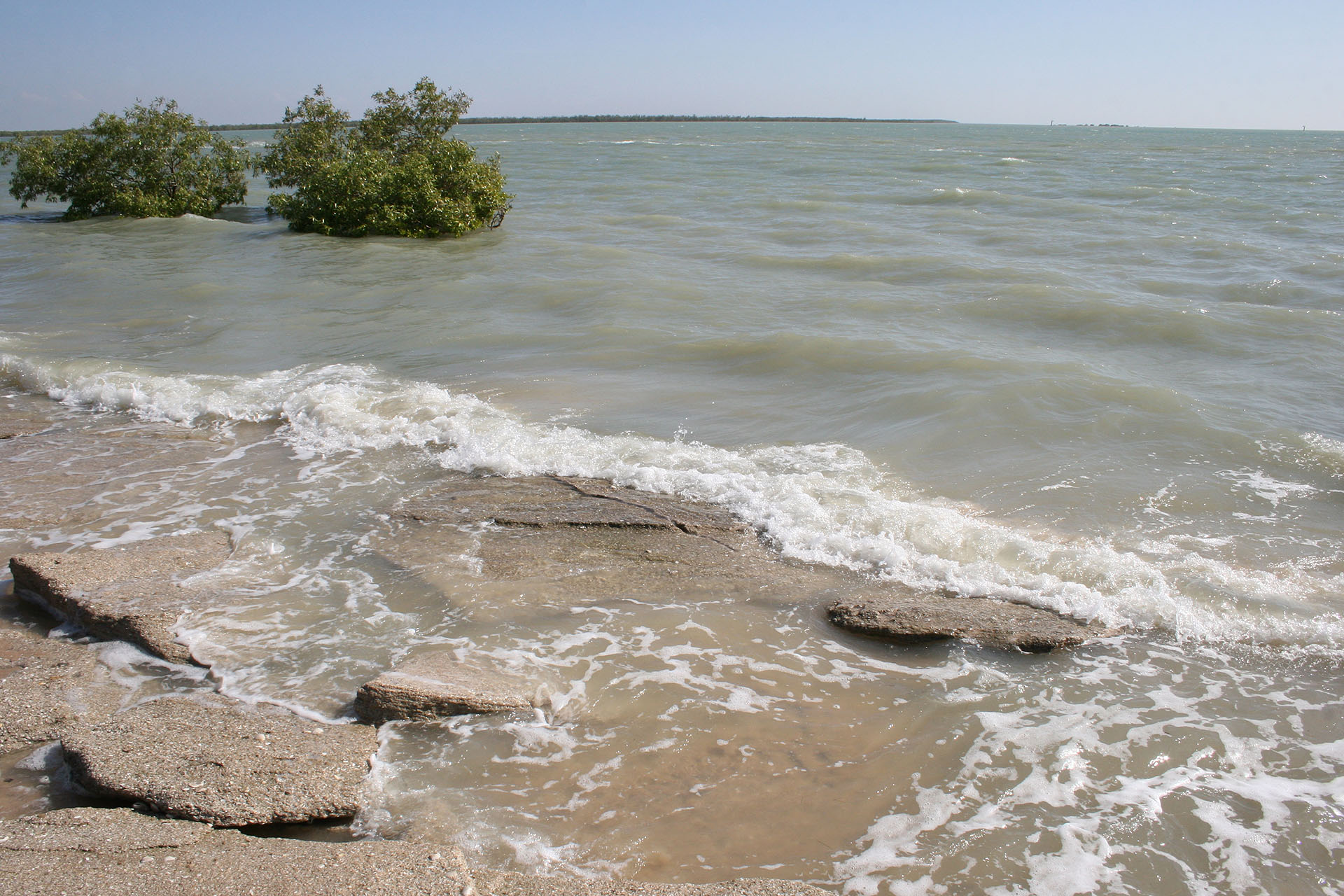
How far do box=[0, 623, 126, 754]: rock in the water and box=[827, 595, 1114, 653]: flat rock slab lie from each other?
3.82 meters

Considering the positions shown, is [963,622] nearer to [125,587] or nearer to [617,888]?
[617,888]

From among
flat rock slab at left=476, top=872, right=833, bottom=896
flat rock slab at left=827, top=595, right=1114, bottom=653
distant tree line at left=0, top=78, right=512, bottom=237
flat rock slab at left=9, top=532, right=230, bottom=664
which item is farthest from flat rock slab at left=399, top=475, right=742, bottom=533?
distant tree line at left=0, top=78, right=512, bottom=237

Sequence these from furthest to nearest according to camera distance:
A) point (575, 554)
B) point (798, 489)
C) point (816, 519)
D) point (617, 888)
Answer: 1. point (798, 489)
2. point (816, 519)
3. point (575, 554)
4. point (617, 888)

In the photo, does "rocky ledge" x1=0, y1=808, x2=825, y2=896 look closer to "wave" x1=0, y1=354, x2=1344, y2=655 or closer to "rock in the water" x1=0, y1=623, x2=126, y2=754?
"rock in the water" x1=0, y1=623, x2=126, y2=754

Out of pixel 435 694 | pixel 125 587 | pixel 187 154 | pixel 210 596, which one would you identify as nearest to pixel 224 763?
pixel 435 694

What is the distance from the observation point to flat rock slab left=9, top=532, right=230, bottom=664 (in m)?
4.67

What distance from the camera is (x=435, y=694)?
406 cm

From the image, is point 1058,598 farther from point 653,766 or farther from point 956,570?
point 653,766

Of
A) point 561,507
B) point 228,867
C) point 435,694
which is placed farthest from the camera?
point 561,507

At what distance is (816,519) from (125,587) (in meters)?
4.43

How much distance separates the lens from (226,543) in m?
5.88

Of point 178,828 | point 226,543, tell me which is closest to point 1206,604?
point 178,828

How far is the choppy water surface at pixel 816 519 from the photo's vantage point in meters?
3.57

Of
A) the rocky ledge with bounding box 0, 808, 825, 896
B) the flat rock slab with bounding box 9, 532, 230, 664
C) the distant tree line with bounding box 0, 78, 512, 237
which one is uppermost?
the distant tree line with bounding box 0, 78, 512, 237
